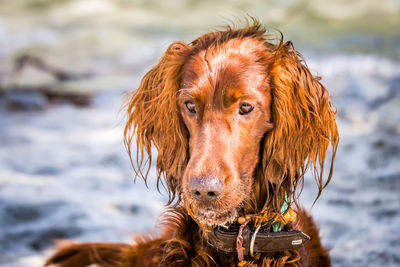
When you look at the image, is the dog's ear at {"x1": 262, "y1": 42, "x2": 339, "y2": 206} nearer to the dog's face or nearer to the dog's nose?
the dog's face

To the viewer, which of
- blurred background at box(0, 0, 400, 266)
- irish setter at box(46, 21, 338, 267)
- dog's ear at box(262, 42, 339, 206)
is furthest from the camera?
blurred background at box(0, 0, 400, 266)

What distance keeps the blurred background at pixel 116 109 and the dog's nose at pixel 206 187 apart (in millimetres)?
1881

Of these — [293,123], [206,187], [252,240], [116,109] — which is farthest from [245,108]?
[116,109]

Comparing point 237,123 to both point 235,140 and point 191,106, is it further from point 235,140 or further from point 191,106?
point 191,106

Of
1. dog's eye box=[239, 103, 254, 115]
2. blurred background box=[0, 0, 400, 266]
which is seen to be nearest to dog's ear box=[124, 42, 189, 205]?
dog's eye box=[239, 103, 254, 115]

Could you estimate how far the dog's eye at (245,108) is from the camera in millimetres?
1934

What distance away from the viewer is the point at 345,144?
4707 millimetres

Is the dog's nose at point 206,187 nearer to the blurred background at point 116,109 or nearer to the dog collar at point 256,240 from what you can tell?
the dog collar at point 256,240

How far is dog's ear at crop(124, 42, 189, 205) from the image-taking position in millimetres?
2172

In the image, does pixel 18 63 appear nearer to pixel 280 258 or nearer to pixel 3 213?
pixel 3 213

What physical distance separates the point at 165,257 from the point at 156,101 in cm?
74

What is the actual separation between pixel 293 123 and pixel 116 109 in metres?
3.62

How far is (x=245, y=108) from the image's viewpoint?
1.93 meters

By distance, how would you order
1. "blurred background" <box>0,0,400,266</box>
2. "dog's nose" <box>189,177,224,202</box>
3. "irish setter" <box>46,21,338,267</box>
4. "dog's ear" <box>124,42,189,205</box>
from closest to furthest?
"dog's nose" <box>189,177,224,202</box> → "irish setter" <box>46,21,338,267</box> → "dog's ear" <box>124,42,189,205</box> → "blurred background" <box>0,0,400,266</box>
